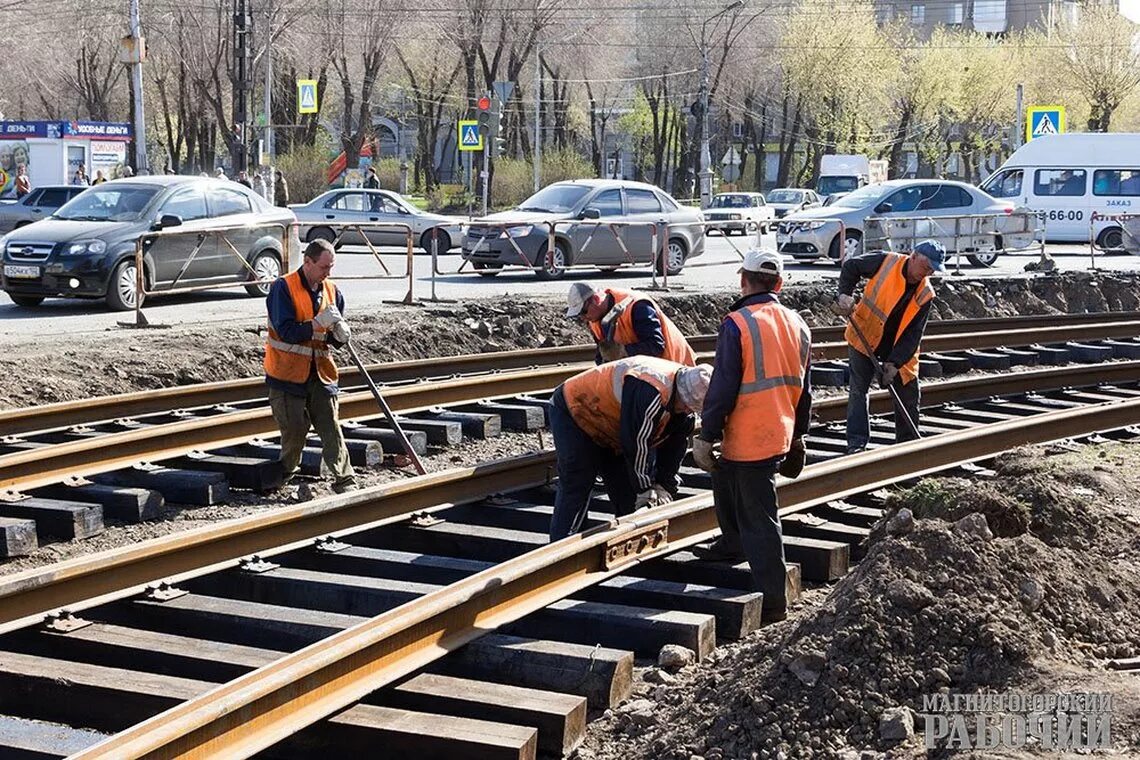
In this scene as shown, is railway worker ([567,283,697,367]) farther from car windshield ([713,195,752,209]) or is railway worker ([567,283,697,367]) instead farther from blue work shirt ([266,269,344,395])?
car windshield ([713,195,752,209])

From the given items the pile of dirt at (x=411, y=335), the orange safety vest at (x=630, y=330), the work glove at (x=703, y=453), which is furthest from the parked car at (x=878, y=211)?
the work glove at (x=703, y=453)

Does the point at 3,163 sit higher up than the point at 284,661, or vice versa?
the point at 3,163

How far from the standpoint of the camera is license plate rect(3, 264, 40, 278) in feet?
58.0

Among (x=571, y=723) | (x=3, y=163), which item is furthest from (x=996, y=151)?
(x=571, y=723)

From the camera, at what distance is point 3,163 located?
3988 centimetres

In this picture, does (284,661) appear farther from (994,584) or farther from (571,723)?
(994,584)

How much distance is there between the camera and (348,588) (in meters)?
6.61

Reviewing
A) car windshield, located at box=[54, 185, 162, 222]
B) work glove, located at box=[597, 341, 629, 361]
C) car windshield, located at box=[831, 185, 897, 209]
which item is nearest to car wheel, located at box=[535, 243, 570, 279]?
car windshield, located at box=[54, 185, 162, 222]

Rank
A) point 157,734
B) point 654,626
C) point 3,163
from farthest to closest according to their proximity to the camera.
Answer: point 3,163
point 654,626
point 157,734

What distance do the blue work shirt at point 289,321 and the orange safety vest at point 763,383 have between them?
3.23 m

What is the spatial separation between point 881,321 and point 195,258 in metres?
10.5

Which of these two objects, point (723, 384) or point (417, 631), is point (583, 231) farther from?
point (417, 631)

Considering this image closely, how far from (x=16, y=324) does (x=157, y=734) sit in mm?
13124

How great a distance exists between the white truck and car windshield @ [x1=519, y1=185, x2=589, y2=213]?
29221mm
